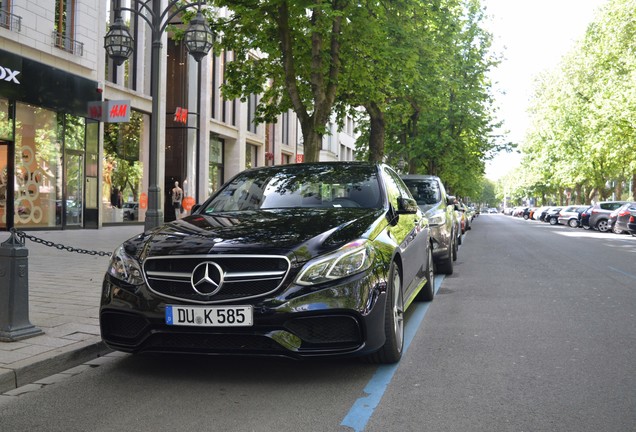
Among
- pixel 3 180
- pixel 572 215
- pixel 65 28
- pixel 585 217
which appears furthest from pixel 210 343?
pixel 572 215

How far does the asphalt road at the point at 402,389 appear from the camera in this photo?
347 cm

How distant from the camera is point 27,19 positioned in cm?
1773

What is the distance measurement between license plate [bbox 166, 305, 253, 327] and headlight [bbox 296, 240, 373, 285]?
0.40 meters

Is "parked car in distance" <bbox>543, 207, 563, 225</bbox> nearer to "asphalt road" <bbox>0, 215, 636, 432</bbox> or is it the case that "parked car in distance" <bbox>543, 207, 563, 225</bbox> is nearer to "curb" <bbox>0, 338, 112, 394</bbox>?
"asphalt road" <bbox>0, 215, 636, 432</bbox>

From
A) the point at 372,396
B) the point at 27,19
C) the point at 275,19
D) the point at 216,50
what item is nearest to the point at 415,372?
the point at 372,396

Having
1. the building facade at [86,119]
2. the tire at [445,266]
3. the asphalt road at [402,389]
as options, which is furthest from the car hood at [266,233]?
the building facade at [86,119]

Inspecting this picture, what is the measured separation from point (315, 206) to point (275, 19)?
10.00 metres

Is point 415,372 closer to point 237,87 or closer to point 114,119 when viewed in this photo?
point 237,87

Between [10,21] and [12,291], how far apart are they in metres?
14.7

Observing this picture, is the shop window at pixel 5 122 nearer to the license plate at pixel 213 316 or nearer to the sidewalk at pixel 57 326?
the sidewalk at pixel 57 326

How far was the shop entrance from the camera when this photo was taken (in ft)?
66.4

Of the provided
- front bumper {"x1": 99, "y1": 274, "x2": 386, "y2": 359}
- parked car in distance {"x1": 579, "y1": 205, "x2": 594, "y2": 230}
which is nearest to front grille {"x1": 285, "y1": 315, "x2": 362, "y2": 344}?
front bumper {"x1": 99, "y1": 274, "x2": 386, "y2": 359}

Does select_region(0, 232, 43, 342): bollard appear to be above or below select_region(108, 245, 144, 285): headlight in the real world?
below

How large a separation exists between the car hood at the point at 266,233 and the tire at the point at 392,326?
1.31ft
